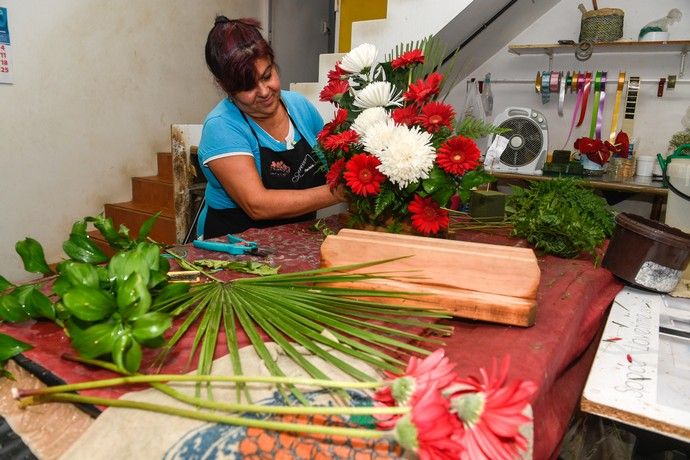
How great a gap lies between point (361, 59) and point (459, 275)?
73 centimetres

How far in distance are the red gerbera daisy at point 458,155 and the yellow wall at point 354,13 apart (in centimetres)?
287

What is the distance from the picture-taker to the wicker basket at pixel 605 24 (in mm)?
3441

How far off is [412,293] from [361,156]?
0.43 m

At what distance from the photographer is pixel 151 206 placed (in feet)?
12.6

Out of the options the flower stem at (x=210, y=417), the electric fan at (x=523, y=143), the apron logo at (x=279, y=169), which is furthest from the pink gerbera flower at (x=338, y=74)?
the electric fan at (x=523, y=143)

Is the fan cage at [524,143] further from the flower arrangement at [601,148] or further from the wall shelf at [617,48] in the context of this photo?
the wall shelf at [617,48]

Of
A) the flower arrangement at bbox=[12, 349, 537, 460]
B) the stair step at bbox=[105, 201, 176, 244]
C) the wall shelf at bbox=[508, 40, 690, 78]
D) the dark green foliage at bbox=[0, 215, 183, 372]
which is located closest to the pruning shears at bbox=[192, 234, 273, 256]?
the dark green foliage at bbox=[0, 215, 183, 372]

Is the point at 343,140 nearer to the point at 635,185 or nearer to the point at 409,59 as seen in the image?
the point at 409,59

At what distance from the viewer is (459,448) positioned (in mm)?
A: 483

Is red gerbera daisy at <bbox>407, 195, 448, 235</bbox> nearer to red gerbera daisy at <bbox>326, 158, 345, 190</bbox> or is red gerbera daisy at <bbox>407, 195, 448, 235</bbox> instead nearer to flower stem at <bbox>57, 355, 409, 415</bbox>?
red gerbera daisy at <bbox>326, 158, 345, 190</bbox>

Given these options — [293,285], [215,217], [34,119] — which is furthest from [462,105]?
[293,285]

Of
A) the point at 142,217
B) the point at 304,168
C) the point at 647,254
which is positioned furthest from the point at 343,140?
the point at 142,217

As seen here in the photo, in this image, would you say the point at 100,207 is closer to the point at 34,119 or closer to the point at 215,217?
the point at 34,119

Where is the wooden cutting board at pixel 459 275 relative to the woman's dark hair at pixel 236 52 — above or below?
below
